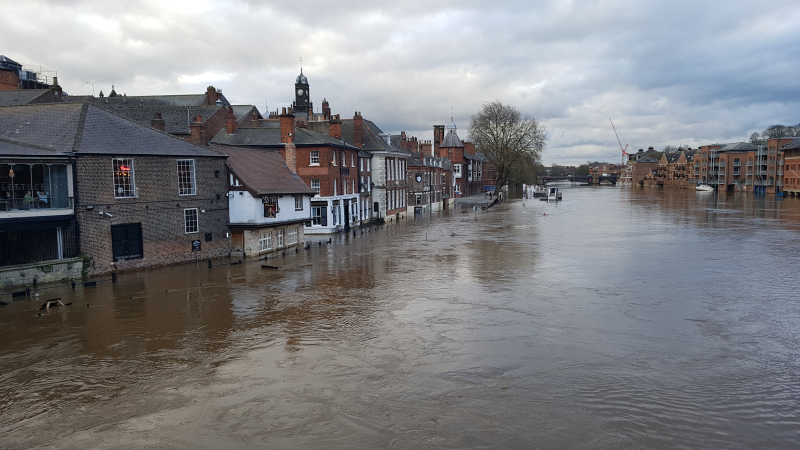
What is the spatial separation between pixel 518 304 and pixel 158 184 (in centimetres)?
1838

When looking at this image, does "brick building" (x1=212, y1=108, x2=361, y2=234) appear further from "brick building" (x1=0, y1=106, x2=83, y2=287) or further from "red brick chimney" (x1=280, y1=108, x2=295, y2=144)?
"brick building" (x1=0, y1=106, x2=83, y2=287)

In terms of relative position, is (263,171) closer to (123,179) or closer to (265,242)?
(265,242)

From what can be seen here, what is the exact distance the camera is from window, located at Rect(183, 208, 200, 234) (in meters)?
28.6

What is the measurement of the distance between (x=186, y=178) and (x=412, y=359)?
62.2 feet

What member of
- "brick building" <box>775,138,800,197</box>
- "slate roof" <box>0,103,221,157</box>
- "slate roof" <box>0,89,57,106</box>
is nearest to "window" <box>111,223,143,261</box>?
"slate roof" <box>0,103,221,157</box>

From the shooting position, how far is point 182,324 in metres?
18.5

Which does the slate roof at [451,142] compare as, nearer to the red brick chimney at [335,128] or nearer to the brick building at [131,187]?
the red brick chimney at [335,128]

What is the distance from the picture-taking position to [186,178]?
28.7 metres

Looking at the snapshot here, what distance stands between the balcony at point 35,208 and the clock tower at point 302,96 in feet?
214

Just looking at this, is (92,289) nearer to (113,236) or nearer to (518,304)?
(113,236)

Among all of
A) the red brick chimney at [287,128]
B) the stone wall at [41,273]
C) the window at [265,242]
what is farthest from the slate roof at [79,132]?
the red brick chimney at [287,128]

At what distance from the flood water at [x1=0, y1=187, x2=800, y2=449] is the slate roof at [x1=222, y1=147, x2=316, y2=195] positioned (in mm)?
5600

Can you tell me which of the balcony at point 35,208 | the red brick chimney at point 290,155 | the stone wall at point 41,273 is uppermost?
the red brick chimney at point 290,155

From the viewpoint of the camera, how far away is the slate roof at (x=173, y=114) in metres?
50.9
